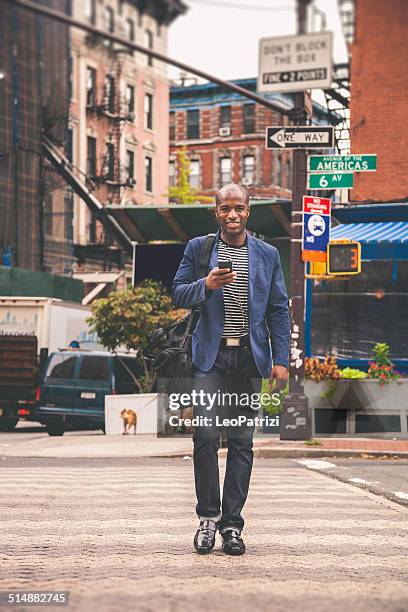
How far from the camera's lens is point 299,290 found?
1730cm

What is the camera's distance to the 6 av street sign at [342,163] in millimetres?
17016

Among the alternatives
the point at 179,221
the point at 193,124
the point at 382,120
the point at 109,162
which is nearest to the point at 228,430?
the point at 382,120

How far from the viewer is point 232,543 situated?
5801 millimetres

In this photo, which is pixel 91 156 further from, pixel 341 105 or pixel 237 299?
pixel 237 299

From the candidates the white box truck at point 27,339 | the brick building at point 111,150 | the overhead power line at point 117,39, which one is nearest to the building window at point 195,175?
the brick building at point 111,150

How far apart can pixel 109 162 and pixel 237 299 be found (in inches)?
1515

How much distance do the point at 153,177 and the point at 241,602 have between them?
41780mm

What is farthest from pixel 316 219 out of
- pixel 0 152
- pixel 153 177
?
pixel 153 177

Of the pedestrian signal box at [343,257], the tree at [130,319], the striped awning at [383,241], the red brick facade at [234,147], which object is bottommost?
the tree at [130,319]

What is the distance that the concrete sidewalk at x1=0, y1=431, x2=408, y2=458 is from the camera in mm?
15648

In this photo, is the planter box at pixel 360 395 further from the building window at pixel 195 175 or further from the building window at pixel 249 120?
the building window at pixel 195 175

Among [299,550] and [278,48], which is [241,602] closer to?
[299,550]

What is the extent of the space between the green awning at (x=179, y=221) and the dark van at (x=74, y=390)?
7.10m

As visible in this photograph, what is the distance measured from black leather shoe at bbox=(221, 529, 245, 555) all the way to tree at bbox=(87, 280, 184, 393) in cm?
1828
